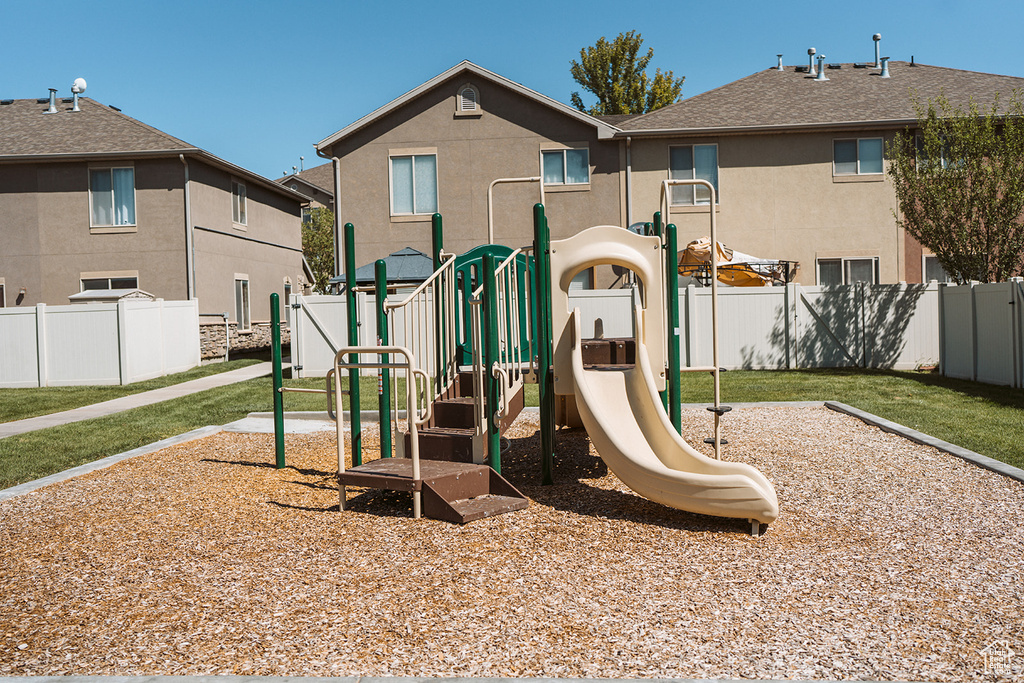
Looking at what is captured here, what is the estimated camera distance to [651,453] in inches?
263

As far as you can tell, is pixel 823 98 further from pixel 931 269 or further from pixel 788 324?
pixel 788 324

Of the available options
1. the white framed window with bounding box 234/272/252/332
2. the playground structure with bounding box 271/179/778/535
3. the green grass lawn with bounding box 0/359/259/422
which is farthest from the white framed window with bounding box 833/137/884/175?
the white framed window with bounding box 234/272/252/332

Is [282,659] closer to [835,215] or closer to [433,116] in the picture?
[433,116]

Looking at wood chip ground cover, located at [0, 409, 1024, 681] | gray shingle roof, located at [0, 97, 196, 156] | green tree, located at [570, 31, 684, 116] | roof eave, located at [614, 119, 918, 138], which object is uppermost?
green tree, located at [570, 31, 684, 116]

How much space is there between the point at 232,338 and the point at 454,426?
1998 centimetres

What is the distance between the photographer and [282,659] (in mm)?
3871

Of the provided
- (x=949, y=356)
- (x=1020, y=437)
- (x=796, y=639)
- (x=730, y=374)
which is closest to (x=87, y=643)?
(x=796, y=639)

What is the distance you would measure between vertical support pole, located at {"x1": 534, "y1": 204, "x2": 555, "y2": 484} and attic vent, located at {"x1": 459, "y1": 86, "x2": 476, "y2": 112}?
51.8 ft

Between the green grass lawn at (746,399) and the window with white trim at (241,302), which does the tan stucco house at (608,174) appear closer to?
the green grass lawn at (746,399)

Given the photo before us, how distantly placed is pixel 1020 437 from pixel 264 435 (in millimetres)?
9317

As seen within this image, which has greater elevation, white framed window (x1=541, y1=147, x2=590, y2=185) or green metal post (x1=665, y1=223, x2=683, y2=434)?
white framed window (x1=541, y1=147, x2=590, y2=185)

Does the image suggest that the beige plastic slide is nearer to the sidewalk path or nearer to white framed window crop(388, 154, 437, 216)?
the sidewalk path

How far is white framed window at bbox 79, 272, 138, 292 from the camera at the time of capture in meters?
23.5

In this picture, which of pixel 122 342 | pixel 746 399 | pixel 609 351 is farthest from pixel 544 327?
pixel 122 342
